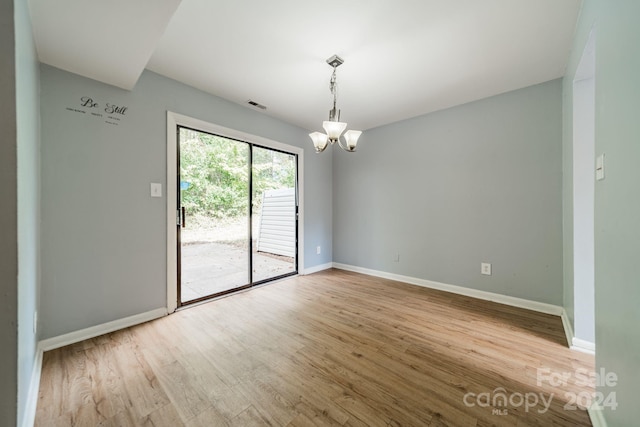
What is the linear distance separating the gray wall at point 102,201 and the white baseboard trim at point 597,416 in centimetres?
325

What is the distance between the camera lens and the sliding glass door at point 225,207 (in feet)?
8.70

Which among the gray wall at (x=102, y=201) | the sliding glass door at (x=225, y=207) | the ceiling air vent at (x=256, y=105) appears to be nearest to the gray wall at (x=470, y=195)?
the sliding glass door at (x=225, y=207)

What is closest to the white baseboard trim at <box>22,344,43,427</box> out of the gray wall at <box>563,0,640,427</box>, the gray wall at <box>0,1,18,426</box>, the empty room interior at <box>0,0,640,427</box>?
the empty room interior at <box>0,0,640,427</box>

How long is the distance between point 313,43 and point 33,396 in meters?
2.93

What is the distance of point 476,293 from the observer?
288cm

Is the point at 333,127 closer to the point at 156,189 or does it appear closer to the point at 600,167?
the point at 600,167

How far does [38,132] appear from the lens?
173 centimetres

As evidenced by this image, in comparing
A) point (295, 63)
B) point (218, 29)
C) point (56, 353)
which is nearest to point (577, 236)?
point (295, 63)

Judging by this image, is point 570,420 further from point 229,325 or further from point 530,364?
point 229,325

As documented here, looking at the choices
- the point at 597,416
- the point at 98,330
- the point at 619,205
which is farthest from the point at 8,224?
the point at 597,416

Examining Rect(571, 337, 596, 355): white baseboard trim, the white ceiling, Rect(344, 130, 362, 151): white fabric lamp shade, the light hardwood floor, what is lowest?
the light hardwood floor

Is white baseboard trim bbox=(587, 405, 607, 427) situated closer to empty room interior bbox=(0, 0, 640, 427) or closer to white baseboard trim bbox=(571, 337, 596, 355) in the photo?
empty room interior bbox=(0, 0, 640, 427)

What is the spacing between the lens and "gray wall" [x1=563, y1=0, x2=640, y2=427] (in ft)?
2.72

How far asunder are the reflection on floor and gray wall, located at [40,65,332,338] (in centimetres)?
41
